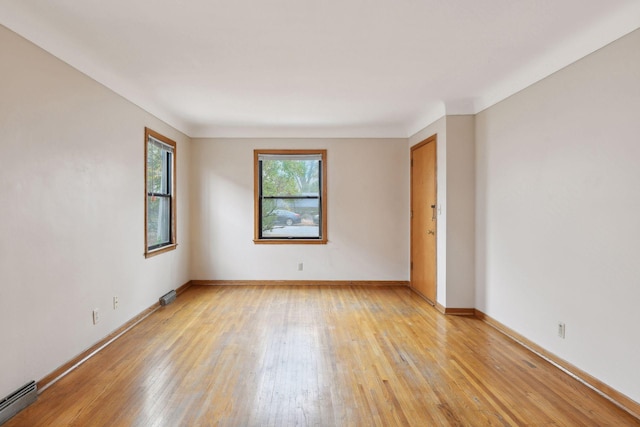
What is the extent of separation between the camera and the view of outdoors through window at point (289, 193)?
5836 millimetres

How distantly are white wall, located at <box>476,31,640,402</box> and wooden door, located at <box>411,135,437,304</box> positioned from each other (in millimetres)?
893

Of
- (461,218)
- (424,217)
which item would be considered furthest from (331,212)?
(461,218)

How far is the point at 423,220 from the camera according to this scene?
5141 millimetres

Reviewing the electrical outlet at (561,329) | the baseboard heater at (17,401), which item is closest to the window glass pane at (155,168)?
the baseboard heater at (17,401)

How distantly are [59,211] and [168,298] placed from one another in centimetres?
227

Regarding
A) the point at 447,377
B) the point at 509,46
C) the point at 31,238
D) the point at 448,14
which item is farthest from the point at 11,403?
the point at 509,46

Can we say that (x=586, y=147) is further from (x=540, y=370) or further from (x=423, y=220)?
(x=423, y=220)

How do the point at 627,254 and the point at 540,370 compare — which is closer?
the point at 627,254

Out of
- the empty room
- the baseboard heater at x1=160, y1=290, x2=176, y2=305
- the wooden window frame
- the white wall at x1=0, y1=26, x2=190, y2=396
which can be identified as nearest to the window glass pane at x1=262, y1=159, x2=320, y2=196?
the empty room

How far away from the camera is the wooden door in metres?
4.75

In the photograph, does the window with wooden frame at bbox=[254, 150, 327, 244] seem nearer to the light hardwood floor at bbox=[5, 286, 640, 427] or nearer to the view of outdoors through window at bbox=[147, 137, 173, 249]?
the view of outdoors through window at bbox=[147, 137, 173, 249]

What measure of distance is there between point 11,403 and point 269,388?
154cm

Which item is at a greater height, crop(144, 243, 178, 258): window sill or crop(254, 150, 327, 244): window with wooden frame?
crop(254, 150, 327, 244): window with wooden frame

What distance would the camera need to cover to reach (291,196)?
585cm
